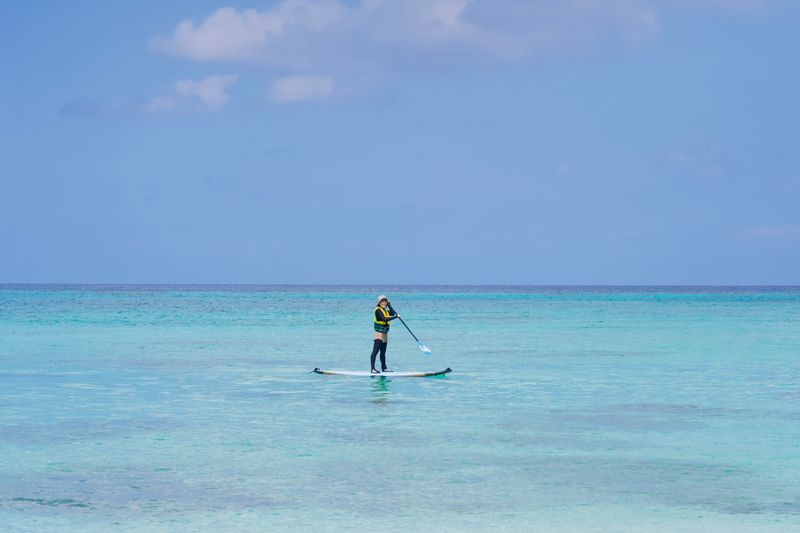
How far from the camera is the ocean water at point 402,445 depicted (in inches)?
436

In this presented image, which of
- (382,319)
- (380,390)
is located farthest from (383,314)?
(380,390)

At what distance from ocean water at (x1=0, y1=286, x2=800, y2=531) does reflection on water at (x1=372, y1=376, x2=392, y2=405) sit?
0.07 meters

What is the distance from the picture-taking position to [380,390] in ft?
76.0

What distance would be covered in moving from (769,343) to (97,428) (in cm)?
3149

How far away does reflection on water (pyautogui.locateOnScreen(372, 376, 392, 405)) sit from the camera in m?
21.2

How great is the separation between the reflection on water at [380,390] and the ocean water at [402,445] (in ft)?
0.24

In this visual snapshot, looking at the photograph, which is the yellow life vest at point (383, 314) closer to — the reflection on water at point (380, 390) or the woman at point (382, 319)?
the woman at point (382, 319)

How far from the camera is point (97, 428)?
56.4 ft

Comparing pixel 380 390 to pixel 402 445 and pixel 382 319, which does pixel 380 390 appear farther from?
pixel 402 445

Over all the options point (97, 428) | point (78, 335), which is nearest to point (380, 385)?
point (97, 428)

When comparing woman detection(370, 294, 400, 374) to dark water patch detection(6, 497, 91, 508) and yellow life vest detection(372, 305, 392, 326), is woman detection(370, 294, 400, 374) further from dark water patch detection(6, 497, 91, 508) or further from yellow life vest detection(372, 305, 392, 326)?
dark water patch detection(6, 497, 91, 508)

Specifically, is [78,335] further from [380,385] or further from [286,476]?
[286,476]

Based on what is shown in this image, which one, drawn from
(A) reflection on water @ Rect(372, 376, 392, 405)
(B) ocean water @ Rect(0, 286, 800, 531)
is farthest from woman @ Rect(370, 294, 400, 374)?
(B) ocean water @ Rect(0, 286, 800, 531)

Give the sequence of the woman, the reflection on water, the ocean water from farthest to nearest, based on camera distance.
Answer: the woman
the reflection on water
the ocean water
